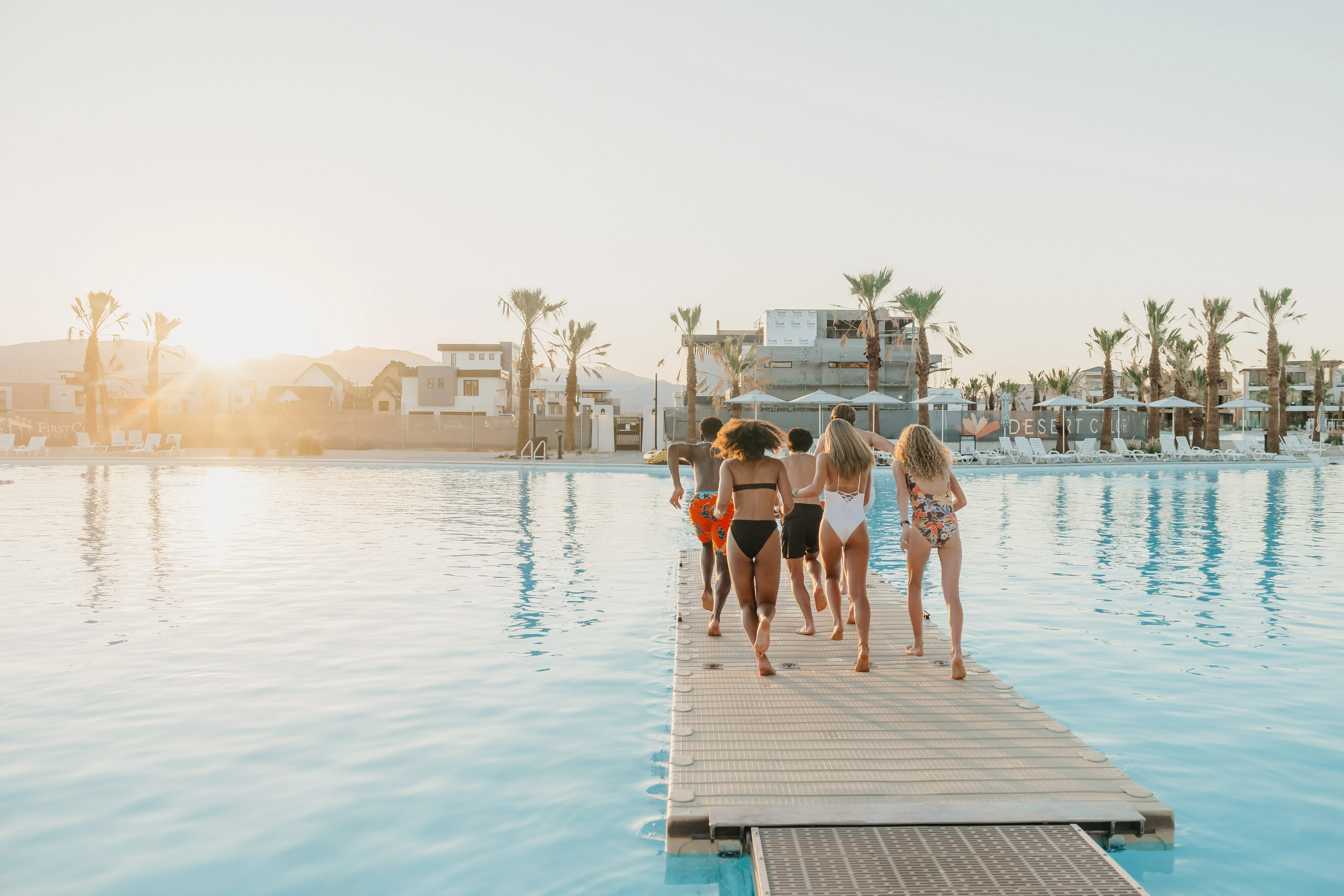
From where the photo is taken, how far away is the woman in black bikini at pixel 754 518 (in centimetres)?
601

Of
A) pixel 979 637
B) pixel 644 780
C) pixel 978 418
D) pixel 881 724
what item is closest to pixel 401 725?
pixel 644 780

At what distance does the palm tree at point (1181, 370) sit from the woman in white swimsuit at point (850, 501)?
155ft

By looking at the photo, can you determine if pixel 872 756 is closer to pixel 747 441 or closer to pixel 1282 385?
pixel 747 441

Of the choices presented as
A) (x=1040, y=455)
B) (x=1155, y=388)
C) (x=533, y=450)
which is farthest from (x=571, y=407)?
(x=1155, y=388)

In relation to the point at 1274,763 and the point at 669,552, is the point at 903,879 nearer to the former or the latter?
the point at 1274,763

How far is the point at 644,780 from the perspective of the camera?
→ 197 inches

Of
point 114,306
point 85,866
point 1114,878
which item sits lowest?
point 85,866

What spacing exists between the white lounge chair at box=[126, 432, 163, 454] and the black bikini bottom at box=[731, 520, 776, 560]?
3717 cm

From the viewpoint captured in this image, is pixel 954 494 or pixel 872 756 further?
pixel 954 494

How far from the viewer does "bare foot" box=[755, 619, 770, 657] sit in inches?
235

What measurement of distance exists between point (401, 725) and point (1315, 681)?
683cm

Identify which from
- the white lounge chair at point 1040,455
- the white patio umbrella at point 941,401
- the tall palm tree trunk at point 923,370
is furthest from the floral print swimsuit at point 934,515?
the tall palm tree trunk at point 923,370

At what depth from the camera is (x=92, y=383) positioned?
45.5 metres

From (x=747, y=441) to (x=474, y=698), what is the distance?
272 cm
